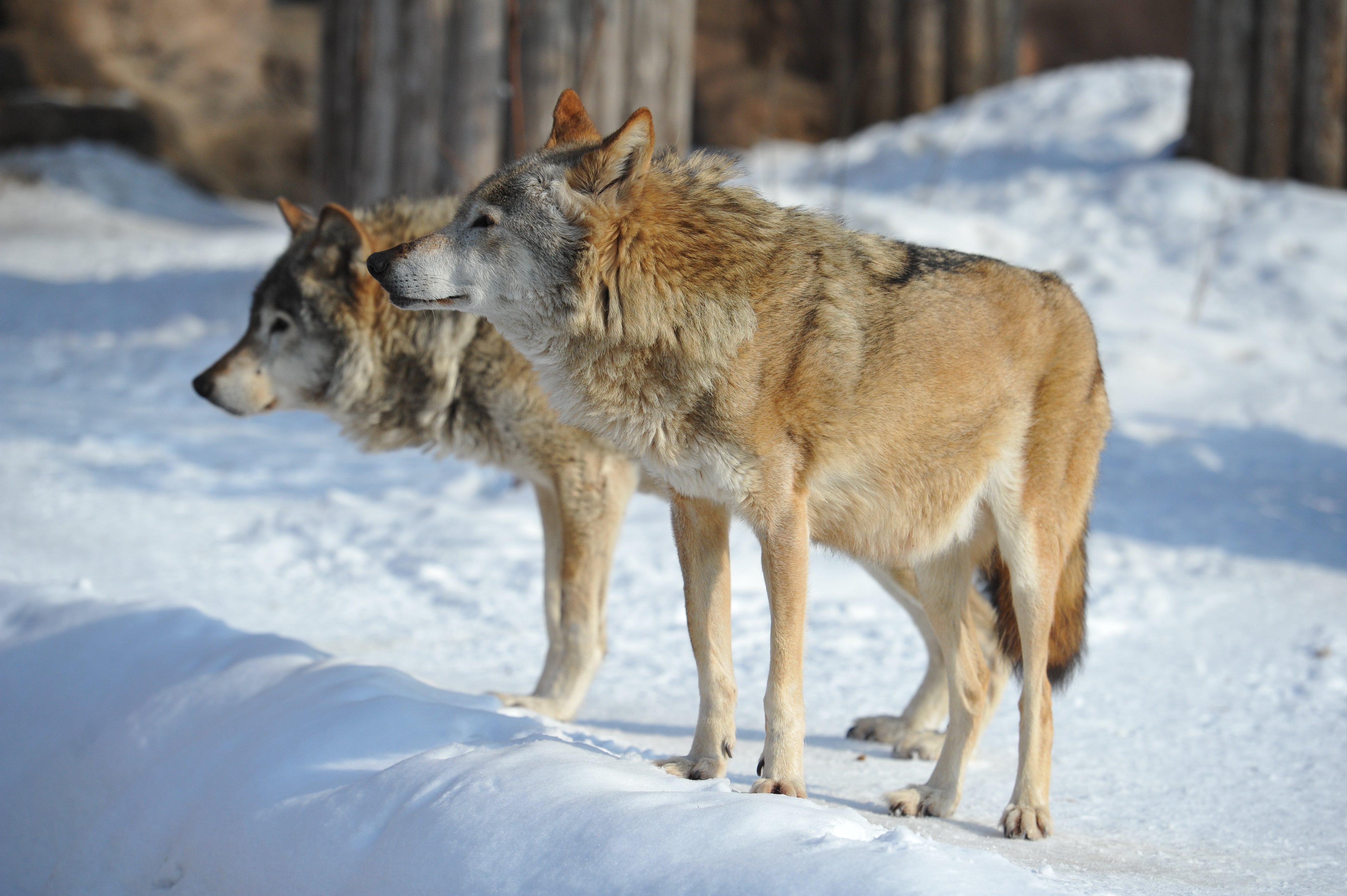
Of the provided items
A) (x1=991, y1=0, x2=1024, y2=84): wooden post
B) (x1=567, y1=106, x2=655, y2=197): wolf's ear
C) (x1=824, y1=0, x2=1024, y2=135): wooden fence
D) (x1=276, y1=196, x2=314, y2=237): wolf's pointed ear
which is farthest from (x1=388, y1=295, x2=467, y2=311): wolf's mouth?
(x1=991, y1=0, x2=1024, y2=84): wooden post

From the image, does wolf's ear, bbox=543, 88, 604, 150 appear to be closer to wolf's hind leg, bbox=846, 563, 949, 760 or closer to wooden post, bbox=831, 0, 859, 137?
wolf's hind leg, bbox=846, 563, 949, 760

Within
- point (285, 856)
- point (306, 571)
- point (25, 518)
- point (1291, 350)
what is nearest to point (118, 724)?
point (285, 856)

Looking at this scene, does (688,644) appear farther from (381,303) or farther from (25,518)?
(25,518)

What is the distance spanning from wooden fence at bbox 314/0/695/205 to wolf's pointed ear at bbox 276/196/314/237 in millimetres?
3119

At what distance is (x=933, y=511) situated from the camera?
11.4 ft

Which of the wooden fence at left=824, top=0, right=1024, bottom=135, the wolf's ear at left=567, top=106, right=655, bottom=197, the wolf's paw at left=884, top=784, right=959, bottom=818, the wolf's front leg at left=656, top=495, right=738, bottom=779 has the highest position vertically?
the wooden fence at left=824, top=0, right=1024, bottom=135

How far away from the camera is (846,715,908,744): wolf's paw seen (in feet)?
14.3

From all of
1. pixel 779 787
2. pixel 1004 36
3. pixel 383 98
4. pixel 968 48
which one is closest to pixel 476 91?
pixel 383 98

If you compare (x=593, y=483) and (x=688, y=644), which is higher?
(x=593, y=483)

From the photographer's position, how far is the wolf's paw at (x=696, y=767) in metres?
3.31

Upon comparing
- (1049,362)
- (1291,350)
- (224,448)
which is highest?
(1049,362)

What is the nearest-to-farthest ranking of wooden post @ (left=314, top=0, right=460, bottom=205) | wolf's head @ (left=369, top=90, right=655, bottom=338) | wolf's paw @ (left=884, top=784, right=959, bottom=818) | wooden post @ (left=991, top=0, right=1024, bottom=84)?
wolf's head @ (left=369, top=90, right=655, bottom=338)
wolf's paw @ (left=884, top=784, right=959, bottom=818)
wooden post @ (left=314, top=0, right=460, bottom=205)
wooden post @ (left=991, top=0, right=1024, bottom=84)

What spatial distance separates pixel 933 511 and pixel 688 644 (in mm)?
2276

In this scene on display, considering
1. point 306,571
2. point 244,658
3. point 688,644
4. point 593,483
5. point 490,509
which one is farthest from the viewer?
point 490,509
